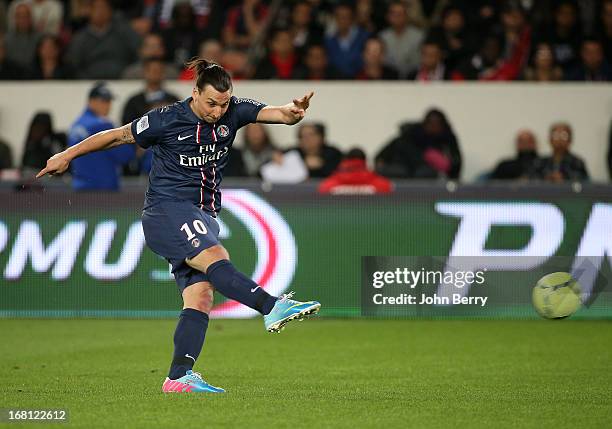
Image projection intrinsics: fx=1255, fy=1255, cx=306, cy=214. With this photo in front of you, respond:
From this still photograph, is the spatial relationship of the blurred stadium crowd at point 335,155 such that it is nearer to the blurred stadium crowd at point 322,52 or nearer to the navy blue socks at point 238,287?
the blurred stadium crowd at point 322,52

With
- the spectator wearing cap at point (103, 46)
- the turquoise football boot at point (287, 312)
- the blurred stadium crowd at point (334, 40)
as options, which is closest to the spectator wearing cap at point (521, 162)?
the blurred stadium crowd at point (334, 40)

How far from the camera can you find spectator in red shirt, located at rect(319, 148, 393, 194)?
14.7 m

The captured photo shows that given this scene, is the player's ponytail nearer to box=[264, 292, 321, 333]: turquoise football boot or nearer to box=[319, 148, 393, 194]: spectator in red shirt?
box=[264, 292, 321, 333]: turquoise football boot

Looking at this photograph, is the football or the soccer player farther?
the football

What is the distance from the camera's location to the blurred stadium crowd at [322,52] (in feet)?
54.2

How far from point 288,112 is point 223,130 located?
0.50m

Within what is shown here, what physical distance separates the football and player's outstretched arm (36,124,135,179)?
4.43 metres

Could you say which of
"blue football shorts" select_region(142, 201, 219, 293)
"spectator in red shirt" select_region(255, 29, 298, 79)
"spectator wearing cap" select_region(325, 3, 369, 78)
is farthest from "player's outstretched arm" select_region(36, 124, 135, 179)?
"spectator wearing cap" select_region(325, 3, 369, 78)

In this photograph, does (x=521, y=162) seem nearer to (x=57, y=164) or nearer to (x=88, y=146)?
(x=88, y=146)

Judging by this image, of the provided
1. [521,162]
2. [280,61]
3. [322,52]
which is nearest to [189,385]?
[521,162]

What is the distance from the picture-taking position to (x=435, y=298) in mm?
13156

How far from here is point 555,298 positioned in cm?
1112

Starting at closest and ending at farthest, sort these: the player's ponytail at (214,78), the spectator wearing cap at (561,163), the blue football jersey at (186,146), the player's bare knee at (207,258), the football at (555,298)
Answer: the player's ponytail at (214,78)
the player's bare knee at (207,258)
the blue football jersey at (186,146)
the football at (555,298)
the spectator wearing cap at (561,163)

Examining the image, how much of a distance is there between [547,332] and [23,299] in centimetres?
580
